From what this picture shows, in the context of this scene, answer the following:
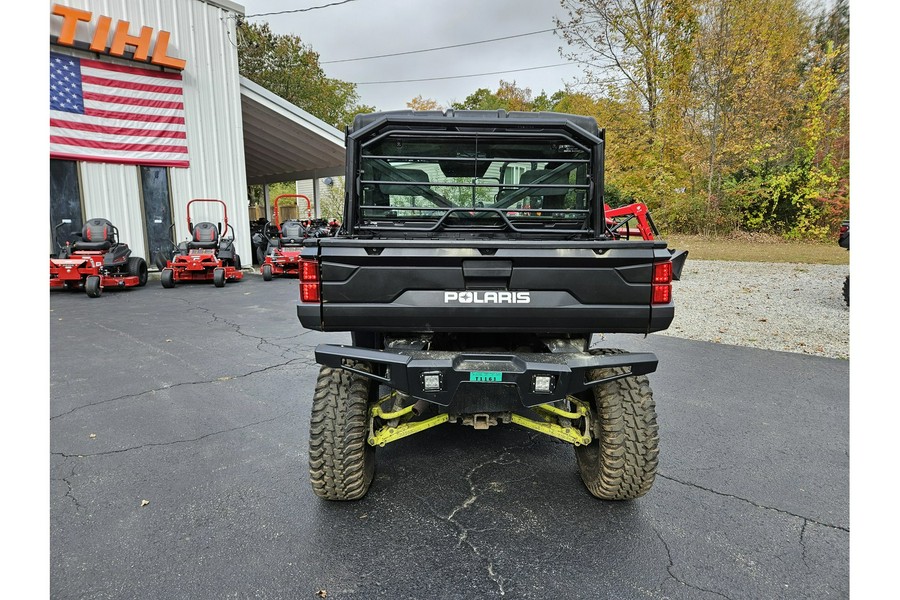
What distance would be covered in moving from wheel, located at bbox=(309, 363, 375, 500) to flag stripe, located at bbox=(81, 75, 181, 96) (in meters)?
12.5

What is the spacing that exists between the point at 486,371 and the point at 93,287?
972 centimetres

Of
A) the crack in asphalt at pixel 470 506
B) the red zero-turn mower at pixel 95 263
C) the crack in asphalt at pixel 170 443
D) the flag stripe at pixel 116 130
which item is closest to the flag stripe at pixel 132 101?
the flag stripe at pixel 116 130

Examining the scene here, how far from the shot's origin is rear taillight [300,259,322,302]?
8.40ft

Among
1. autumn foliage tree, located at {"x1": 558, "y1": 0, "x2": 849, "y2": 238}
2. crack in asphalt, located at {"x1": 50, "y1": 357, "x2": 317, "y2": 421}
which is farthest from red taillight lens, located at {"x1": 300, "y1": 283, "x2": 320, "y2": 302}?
autumn foliage tree, located at {"x1": 558, "y1": 0, "x2": 849, "y2": 238}

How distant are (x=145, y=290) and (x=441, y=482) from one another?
9778mm

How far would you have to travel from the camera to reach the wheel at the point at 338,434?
2691 millimetres

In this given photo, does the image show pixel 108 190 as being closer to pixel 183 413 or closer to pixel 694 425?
pixel 183 413

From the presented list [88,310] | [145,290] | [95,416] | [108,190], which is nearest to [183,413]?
[95,416]

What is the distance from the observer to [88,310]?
832 centimetres

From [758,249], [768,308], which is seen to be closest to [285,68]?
[758,249]

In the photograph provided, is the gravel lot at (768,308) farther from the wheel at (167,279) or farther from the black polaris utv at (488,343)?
the wheel at (167,279)

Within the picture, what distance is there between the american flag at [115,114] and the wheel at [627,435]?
42.5 feet

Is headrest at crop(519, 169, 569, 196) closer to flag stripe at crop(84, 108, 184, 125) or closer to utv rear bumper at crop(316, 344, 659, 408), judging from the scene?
utv rear bumper at crop(316, 344, 659, 408)

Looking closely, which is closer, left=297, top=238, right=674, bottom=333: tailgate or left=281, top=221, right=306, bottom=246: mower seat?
left=297, top=238, right=674, bottom=333: tailgate
